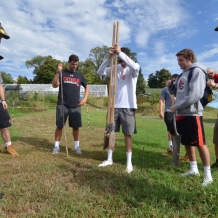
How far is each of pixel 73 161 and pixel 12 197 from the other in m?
1.60

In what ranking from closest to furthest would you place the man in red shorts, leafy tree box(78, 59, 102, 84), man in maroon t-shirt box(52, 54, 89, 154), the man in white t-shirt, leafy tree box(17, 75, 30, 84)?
the man in red shorts → the man in white t-shirt → man in maroon t-shirt box(52, 54, 89, 154) → leafy tree box(78, 59, 102, 84) → leafy tree box(17, 75, 30, 84)

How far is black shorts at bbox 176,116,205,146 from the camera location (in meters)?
3.09

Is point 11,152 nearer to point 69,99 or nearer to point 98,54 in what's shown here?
point 69,99

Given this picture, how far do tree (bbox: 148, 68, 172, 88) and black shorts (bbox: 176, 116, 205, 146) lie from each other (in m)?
61.0

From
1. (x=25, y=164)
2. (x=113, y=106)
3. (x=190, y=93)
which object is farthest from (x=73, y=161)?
(x=190, y=93)

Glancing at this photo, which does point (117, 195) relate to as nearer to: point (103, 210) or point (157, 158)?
point (103, 210)

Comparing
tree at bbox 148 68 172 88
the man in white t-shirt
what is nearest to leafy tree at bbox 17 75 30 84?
tree at bbox 148 68 172 88

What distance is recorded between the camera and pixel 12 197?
2.56 metres

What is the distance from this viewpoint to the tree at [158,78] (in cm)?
6248

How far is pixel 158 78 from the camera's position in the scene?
66.1 metres

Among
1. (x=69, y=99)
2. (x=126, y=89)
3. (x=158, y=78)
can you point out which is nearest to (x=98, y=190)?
(x=126, y=89)

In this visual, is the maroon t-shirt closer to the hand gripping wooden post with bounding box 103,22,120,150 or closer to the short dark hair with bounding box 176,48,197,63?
the hand gripping wooden post with bounding box 103,22,120,150

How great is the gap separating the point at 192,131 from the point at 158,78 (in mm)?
65409

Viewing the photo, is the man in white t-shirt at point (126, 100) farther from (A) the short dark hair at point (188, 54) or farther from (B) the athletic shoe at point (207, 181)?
(B) the athletic shoe at point (207, 181)
